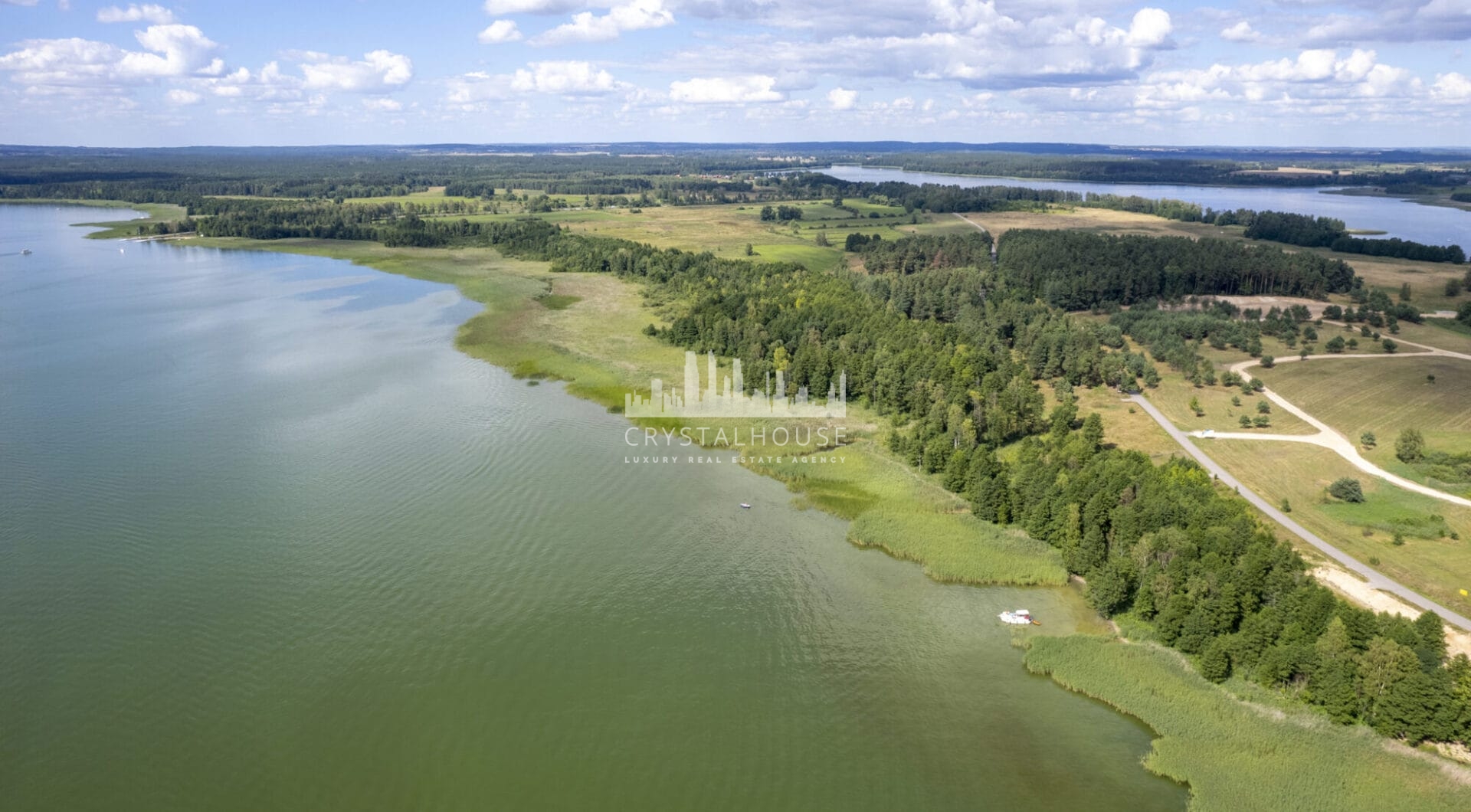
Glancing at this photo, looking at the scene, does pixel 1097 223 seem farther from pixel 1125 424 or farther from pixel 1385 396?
pixel 1125 424

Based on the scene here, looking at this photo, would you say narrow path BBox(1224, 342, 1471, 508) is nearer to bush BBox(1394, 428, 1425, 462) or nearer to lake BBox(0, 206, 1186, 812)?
bush BBox(1394, 428, 1425, 462)

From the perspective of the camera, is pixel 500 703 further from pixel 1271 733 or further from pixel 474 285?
pixel 474 285

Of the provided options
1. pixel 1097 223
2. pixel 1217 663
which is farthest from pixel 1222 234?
pixel 1217 663

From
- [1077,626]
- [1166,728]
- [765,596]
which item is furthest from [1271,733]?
[765,596]

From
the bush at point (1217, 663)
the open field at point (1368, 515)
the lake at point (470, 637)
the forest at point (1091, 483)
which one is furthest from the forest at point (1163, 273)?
the bush at point (1217, 663)

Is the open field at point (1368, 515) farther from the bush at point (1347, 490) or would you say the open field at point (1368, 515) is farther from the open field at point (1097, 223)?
the open field at point (1097, 223)

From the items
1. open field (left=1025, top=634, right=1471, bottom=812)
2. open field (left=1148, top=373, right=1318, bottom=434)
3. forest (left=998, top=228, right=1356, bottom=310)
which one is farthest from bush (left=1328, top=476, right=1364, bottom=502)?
forest (left=998, top=228, right=1356, bottom=310)
